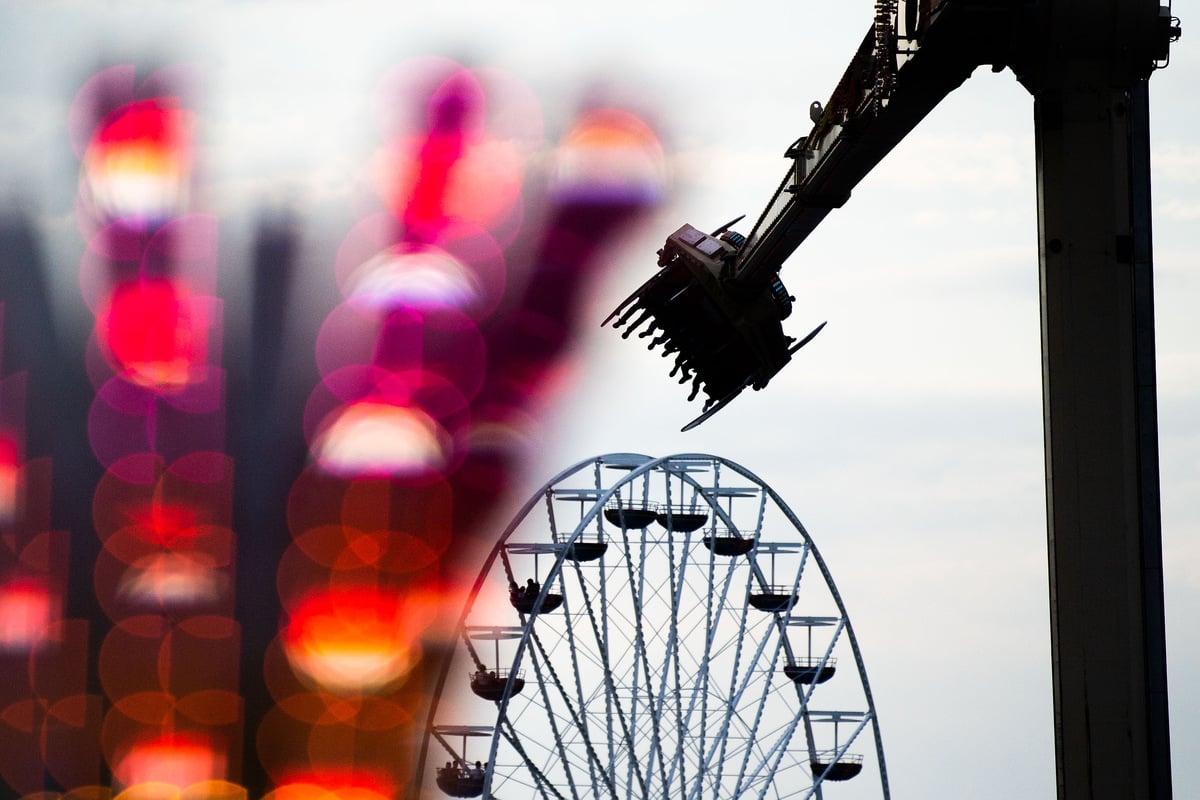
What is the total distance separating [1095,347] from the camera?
101 ft

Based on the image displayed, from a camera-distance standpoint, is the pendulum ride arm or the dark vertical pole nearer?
the dark vertical pole

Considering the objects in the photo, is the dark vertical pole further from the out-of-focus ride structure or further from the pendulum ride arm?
the pendulum ride arm


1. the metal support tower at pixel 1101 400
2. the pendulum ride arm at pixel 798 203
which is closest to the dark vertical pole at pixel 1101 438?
the metal support tower at pixel 1101 400

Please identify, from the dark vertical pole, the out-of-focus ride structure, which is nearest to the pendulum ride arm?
the out-of-focus ride structure

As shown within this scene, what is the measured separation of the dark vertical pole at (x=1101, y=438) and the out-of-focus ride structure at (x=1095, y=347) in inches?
0.9

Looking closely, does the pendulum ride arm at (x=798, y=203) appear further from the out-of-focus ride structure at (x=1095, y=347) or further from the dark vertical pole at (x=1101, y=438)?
the dark vertical pole at (x=1101, y=438)

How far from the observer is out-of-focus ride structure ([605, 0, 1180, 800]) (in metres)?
30.3

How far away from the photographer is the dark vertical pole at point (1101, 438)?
30.2 m

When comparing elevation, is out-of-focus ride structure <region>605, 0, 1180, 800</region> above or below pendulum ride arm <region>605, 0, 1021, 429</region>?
below

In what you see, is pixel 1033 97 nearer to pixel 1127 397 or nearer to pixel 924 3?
pixel 924 3

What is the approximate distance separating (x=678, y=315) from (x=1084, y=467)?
20348 millimetres

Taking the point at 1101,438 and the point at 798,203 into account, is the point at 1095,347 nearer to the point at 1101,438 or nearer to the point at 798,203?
the point at 1101,438

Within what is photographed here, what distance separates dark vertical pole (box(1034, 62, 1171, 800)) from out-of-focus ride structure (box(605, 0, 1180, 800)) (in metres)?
0.02

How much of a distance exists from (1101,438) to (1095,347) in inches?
57.1
